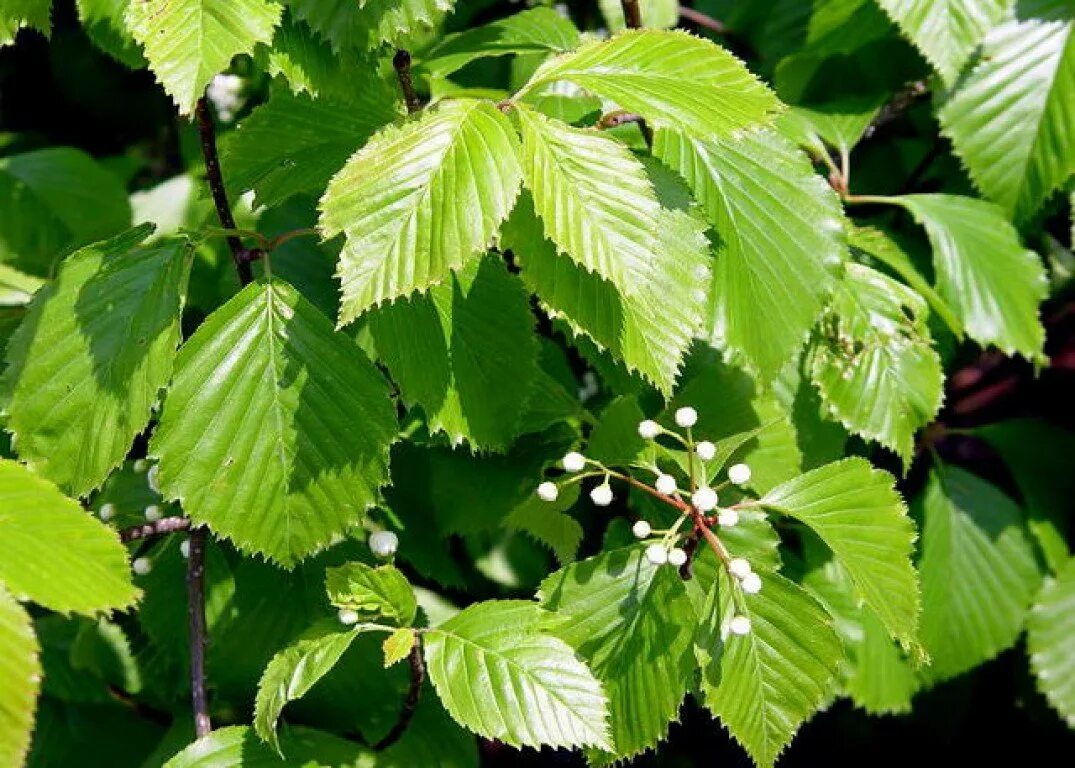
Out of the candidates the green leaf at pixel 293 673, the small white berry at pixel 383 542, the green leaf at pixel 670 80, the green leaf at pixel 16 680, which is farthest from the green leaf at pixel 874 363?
the green leaf at pixel 16 680

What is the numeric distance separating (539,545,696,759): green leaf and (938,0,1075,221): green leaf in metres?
0.88

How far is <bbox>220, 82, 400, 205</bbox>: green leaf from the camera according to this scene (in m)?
1.21

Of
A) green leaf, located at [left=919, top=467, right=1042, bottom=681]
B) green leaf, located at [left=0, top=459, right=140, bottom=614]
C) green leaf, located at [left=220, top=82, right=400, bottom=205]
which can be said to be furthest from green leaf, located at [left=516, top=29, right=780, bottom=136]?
green leaf, located at [left=919, top=467, right=1042, bottom=681]

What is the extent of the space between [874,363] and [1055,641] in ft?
2.57

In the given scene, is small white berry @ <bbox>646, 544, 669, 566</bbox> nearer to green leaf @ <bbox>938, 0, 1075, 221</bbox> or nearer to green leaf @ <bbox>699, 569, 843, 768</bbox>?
green leaf @ <bbox>699, 569, 843, 768</bbox>

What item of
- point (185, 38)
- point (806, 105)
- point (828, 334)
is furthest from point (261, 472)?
point (806, 105)

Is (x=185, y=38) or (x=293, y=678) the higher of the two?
(x=185, y=38)

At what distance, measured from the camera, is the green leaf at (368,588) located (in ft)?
3.79

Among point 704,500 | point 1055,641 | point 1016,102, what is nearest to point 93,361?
point 704,500

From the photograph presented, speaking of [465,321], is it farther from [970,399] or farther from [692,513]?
[970,399]

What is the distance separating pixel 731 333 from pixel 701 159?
0.67ft

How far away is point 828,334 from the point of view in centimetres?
150

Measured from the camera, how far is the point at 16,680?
85 cm

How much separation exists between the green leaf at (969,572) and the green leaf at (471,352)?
1.00 meters
